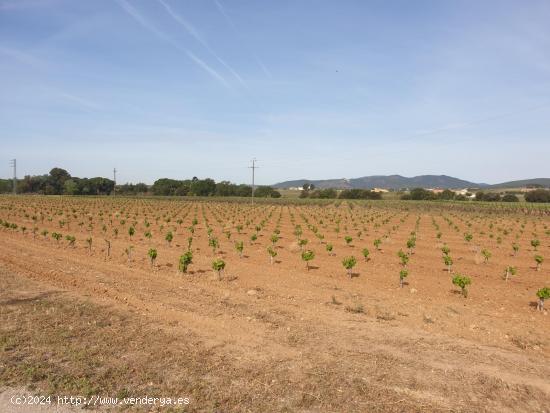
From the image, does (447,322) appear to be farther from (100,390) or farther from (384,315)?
(100,390)

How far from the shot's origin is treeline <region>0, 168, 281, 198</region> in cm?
12162

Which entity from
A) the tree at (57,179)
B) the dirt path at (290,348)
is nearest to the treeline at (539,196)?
the dirt path at (290,348)

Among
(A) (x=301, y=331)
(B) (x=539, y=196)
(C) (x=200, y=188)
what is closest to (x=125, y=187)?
(C) (x=200, y=188)

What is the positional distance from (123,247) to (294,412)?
722 inches

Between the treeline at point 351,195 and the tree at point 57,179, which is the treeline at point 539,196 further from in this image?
the tree at point 57,179

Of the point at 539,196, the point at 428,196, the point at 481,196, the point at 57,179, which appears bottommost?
the point at 428,196

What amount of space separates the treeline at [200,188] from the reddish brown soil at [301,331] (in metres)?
105

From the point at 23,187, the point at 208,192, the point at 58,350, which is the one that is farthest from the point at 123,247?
the point at 23,187

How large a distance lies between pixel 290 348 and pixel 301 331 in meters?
1.04

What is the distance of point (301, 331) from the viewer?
9000 mm

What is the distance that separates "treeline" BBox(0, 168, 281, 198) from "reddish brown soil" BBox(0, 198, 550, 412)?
340 ft

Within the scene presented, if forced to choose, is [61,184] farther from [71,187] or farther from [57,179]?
[71,187]

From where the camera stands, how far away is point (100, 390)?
240 inches

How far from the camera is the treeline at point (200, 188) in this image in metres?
124
